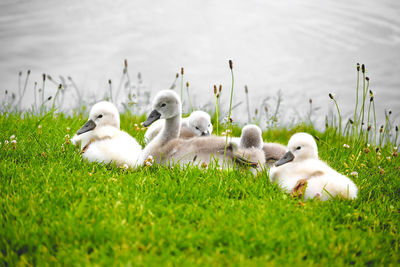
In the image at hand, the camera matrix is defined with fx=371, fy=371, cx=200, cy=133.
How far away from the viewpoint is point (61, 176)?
13.8 feet

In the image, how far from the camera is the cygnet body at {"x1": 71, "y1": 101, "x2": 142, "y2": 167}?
4.98 metres

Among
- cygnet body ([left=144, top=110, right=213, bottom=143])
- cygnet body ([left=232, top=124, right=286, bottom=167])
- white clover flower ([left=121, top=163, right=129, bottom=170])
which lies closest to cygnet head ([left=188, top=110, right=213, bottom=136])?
cygnet body ([left=144, top=110, right=213, bottom=143])

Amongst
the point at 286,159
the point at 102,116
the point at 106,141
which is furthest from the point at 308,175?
the point at 102,116

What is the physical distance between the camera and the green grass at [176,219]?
9.82 feet

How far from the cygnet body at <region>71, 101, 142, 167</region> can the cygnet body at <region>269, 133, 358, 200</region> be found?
1.95 m

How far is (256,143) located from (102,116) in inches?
91.9

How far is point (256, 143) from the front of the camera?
16.7 ft

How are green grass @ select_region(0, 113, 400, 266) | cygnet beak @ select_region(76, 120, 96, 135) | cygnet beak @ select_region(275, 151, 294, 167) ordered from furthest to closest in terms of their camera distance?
cygnet beak @ select_region(76, 120, 96, 135) → cygnet beak @ select_region(275, 151, 294, 167) → green grass @ select_region(0, 113, 400, 266)

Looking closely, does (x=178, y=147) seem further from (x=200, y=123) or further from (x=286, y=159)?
(x=286, y=159)

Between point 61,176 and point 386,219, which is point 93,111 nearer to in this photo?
point 61,176

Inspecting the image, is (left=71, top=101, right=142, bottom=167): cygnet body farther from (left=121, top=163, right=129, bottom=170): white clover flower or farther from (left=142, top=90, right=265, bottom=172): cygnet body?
(left=142, top=90, right=265, bottom=172): cygnet body

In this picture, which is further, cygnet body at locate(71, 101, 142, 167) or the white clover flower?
cygnet body at locate(71, 101, 142, 167)

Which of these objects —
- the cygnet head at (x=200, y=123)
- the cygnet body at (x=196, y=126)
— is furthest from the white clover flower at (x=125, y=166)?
the cygnet head at (x=200, y=123)

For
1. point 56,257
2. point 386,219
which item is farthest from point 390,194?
point 56,257
